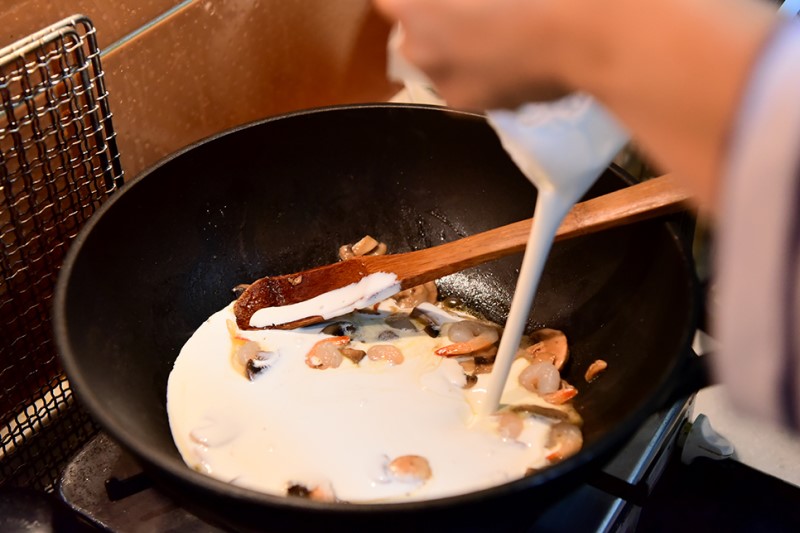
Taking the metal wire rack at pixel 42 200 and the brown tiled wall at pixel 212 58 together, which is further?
the brown tiled wall at pixel 212 58

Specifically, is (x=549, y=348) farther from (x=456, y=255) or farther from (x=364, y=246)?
(x=364, y=246)

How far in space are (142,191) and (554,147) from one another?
569mm

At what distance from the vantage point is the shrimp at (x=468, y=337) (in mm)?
1143

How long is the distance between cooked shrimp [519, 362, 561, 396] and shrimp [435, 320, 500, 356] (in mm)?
77

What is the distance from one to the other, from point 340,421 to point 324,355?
0.12 meters

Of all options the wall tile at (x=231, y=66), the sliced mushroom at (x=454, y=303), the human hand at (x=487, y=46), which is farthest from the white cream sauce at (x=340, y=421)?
the human hand at (x=487, y=46)

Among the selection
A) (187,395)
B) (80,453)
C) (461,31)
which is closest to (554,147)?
(461,31)

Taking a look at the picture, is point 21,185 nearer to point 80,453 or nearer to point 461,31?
point 80,453

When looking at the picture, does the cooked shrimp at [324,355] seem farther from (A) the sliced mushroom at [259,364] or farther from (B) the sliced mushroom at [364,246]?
(B) the sliced mushroom at [364,246]

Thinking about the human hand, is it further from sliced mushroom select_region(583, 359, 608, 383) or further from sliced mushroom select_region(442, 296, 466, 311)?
sliced mushroom select_region(442, 296, 466, 311)

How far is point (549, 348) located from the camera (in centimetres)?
113

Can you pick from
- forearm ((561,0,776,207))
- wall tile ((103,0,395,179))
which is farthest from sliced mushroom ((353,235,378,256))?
forearm ((561,0,776,207))

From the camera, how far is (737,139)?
44cm

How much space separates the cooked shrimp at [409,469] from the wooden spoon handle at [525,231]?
28 centimetres
